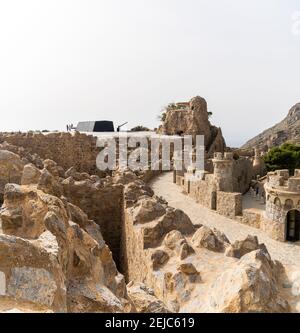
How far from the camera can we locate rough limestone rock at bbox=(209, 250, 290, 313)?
402 cm

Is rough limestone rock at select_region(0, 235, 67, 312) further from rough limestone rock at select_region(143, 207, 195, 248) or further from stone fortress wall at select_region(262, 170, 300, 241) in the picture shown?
stone fortress wall at select_region(262, 170, 300, 241)

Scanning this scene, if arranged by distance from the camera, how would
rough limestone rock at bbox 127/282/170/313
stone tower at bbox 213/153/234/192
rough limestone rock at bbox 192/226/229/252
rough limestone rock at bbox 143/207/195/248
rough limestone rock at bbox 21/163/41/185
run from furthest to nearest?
1. stone tower at bbox 213/153/234/192
2. rough limestone rock at bbox 143/207/195/248
3. rough limestone rock at bbox 21/163/41/185
4. rough limestone rock at bbox 192/226/229/252
5. rough limestone rock at bbox 127/282/170/313

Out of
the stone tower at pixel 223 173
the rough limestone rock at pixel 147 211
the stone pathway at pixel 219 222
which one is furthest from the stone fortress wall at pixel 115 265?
the stone tower at pixel 223 173

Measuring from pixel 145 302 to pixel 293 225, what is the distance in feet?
39.3

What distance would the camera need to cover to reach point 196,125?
1339 inches

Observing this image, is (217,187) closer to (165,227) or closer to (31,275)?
(165,227)

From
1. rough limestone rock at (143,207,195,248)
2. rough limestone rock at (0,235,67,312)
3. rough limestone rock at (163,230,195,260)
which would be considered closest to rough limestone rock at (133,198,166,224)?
rough limestone rock at (143,207,195,248)

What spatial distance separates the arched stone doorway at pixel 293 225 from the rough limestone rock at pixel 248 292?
11015 mm

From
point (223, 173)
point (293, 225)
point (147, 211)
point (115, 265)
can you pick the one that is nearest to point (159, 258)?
point (115, 265)

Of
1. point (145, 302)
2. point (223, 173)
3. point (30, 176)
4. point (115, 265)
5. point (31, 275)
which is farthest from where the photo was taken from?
point (223, 173)

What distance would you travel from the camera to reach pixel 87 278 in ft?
12.9

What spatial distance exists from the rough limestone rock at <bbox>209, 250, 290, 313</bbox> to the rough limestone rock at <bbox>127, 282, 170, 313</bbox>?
68cm

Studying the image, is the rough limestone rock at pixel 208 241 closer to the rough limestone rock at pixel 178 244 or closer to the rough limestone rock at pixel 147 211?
the rough limestone rock at pixel 178 244

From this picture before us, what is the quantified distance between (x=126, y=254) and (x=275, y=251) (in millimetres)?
6226
